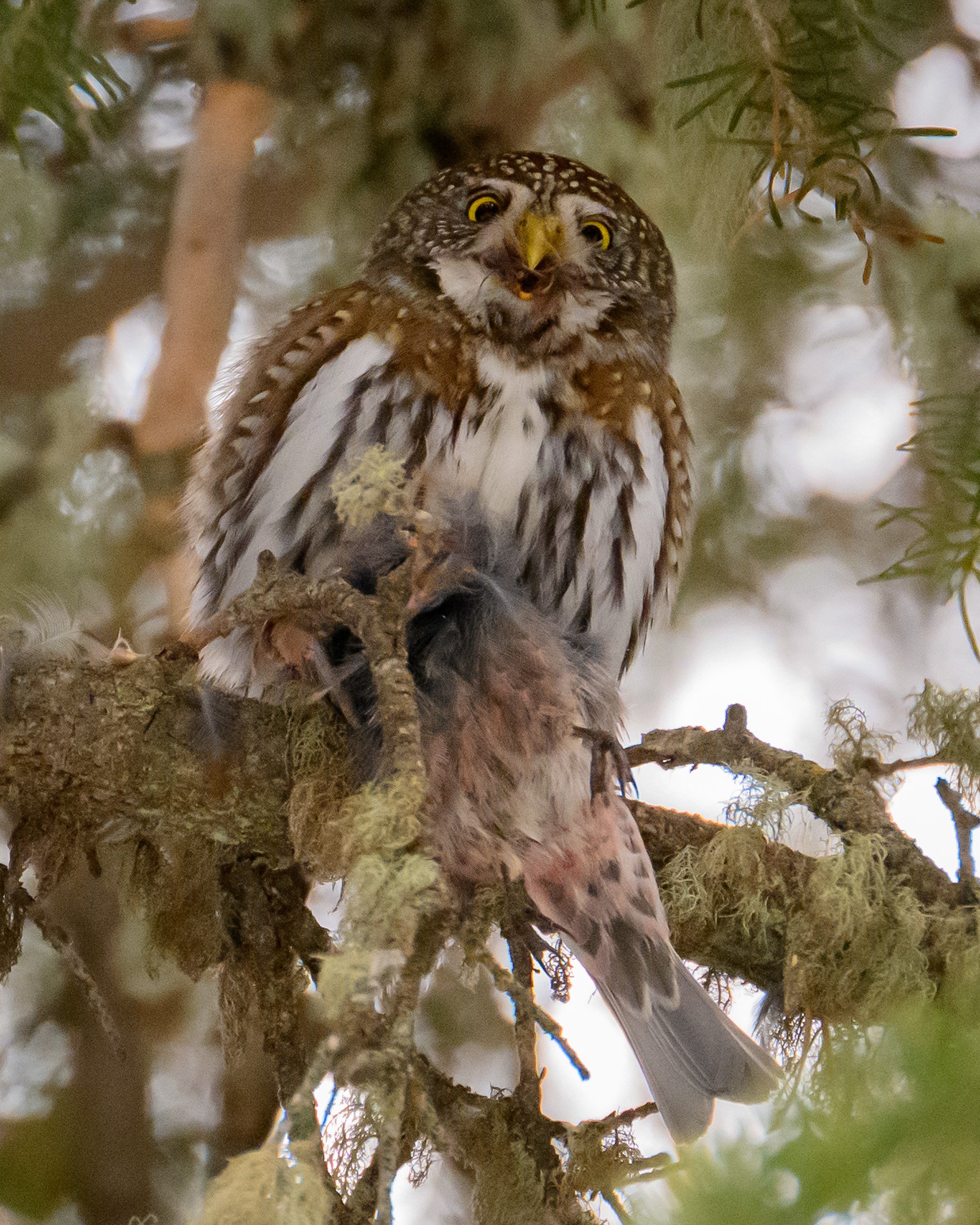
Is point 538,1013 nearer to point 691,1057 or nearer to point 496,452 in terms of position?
point 691,1057

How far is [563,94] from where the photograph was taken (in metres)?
2.50

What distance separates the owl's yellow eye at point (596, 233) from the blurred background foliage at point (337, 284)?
0.53 ft

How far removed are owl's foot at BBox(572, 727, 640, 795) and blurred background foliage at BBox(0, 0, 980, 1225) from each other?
51 cm

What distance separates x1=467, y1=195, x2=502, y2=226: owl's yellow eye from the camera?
211 cm

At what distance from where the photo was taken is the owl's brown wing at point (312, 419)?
1884mm

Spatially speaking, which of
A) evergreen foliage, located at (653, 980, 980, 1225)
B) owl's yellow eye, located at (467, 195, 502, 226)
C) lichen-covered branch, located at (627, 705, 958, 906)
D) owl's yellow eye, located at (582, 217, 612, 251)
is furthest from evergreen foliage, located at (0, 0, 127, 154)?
evergreen foliage, located at (653, 980, 980, 1225)

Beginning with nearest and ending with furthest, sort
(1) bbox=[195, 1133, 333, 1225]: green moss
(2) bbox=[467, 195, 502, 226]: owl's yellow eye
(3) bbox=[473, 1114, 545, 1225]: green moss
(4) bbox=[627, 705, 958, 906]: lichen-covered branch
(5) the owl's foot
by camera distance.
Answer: (1) bbox=[195, 1133, 333, 1225]: green moss, (5) the owl's foot, (3) bbox=[473, 1114, 545, 1225]: green moss, (4) bbox=[627, 705, 958, 906]: lichen-covered branch, (2) bbox=[467, 195, 502, 226]: owl's yellow eye

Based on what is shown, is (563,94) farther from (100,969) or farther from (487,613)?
(100,969)

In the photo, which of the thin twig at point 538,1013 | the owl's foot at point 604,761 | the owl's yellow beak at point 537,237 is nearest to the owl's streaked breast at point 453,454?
the owl's yellow beak at point 537,237

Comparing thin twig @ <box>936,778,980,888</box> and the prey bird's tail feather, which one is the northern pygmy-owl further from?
thin twig @ <box>936,778,980,888</box>

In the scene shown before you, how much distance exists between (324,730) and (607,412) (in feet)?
2.30

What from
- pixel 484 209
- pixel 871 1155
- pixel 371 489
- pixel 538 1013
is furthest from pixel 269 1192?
pixel 484 209

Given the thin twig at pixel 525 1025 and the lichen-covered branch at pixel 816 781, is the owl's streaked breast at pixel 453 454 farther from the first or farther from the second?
the thin twig at pixel 525 1025

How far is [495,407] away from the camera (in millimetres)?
1904
